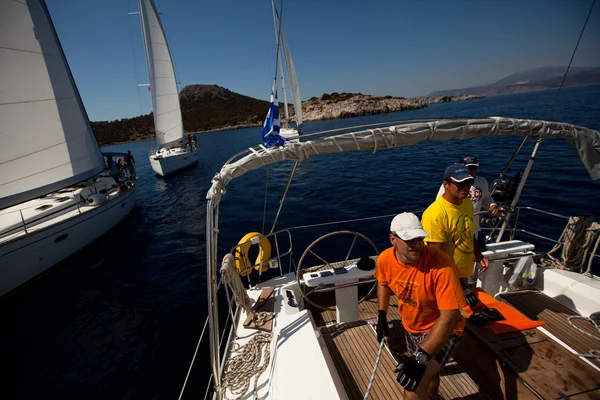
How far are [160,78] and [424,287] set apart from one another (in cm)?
2781

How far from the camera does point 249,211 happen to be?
528 inches

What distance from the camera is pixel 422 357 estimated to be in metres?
1.91

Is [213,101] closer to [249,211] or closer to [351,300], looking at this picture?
[249,211]

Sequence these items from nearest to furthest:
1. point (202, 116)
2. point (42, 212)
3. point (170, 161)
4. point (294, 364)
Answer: point (294, 364)
point (42, 212)
point (170, 161)
point (202, 116)

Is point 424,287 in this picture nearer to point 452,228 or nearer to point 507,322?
point 452,228

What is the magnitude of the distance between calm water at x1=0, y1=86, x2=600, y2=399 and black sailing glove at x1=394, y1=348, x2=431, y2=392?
13.2 feet

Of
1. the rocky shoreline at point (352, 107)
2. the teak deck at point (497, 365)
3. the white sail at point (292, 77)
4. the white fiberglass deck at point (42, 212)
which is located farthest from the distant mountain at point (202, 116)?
the teak deck at point (497, 365)

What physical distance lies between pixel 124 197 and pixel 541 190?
19.4m

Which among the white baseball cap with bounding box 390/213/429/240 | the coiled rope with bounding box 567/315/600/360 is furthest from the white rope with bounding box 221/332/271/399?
the coiled rope with bounding box 567/315/600/360

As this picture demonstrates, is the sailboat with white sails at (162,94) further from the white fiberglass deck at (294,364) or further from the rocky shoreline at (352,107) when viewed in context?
the rocky shoreline at (352,107)

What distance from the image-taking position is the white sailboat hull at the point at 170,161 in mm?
22344

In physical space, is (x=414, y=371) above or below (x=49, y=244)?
above

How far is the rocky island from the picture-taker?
83062 millimetres

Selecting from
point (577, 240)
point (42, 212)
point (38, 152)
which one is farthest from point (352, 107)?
point (577, 240)
